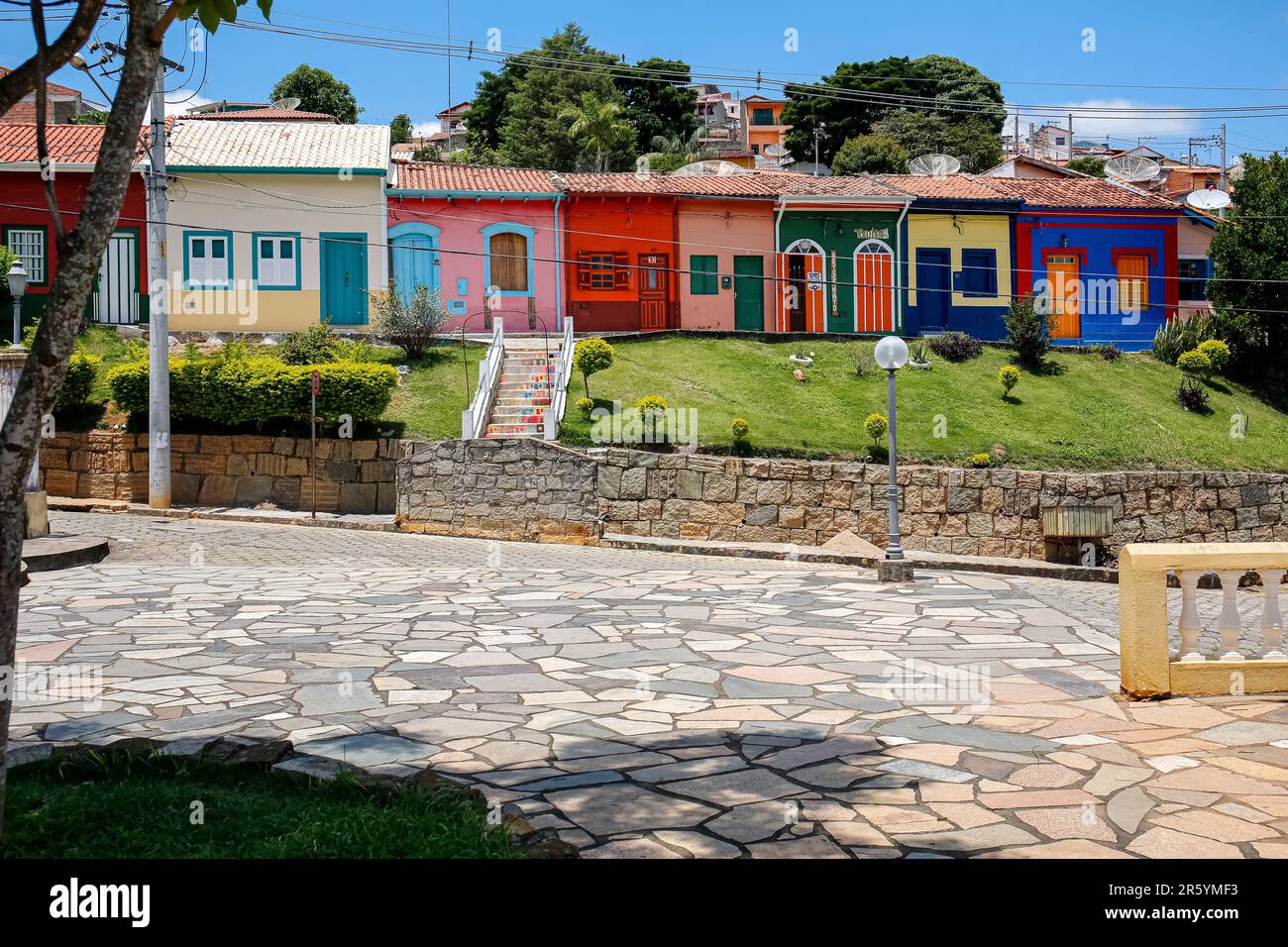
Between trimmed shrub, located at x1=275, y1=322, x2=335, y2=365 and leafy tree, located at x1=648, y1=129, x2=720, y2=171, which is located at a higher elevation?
leafy tree, located at x1=648, y1=129, x2=720, y2=171

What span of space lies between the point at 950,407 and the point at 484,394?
29.6 ft

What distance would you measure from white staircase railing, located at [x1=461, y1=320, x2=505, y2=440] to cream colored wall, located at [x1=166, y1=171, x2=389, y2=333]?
5.32 meters

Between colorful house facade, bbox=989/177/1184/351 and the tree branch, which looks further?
colorful house facade, bbox=989/177/1184/351

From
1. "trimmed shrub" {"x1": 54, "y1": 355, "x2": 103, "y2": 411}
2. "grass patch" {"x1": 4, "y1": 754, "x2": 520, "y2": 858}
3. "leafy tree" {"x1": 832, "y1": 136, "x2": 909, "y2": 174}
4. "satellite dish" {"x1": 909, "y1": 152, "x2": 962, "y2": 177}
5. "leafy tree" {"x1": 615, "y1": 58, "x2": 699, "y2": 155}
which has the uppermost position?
"leafy tree" {"x1": 615, "y1": 58, "x2": 699, "y2": 155}

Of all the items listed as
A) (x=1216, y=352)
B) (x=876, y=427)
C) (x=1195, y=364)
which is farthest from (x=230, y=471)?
(x=1216, y=352)

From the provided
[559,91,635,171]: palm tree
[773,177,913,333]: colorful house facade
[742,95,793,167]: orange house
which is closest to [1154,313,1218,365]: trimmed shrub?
[773,177,913,333]: colorful house facade

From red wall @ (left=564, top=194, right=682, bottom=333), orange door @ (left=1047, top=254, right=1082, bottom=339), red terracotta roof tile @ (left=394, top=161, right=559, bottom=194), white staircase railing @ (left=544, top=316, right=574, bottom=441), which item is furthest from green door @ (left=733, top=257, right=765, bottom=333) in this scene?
orange door @ (left=1047, top=254, right=1082, bottom=339)

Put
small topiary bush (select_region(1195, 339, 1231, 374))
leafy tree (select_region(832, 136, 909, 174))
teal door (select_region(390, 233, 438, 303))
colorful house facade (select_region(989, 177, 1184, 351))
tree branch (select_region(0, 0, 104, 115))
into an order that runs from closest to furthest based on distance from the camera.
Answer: tree branch (select_region(0, 0, 104, 115)), teal door (select_region(390, 233, 438, 303)), small topiary bush (select_region(1195, 339, 1231, 374)), colorful house facade (select_region(989, 177, 1184, 351)), leafy tree (select_region(832, 136, 909, 174))

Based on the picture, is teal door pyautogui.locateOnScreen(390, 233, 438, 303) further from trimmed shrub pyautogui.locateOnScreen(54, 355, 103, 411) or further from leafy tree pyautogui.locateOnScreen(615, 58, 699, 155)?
leafy tree pyautogui.locateOnScreen(615, 58, 699, 155)

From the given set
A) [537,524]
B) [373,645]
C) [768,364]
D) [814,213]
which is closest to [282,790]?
[373,645]

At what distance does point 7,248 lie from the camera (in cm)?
2347

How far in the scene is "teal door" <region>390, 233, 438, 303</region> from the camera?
84.4ft

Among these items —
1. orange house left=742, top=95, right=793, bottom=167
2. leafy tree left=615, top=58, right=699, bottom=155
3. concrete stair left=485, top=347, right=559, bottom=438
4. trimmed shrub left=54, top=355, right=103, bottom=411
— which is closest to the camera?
trimmed shrub left=54, top=355, right=103, bottom=411
